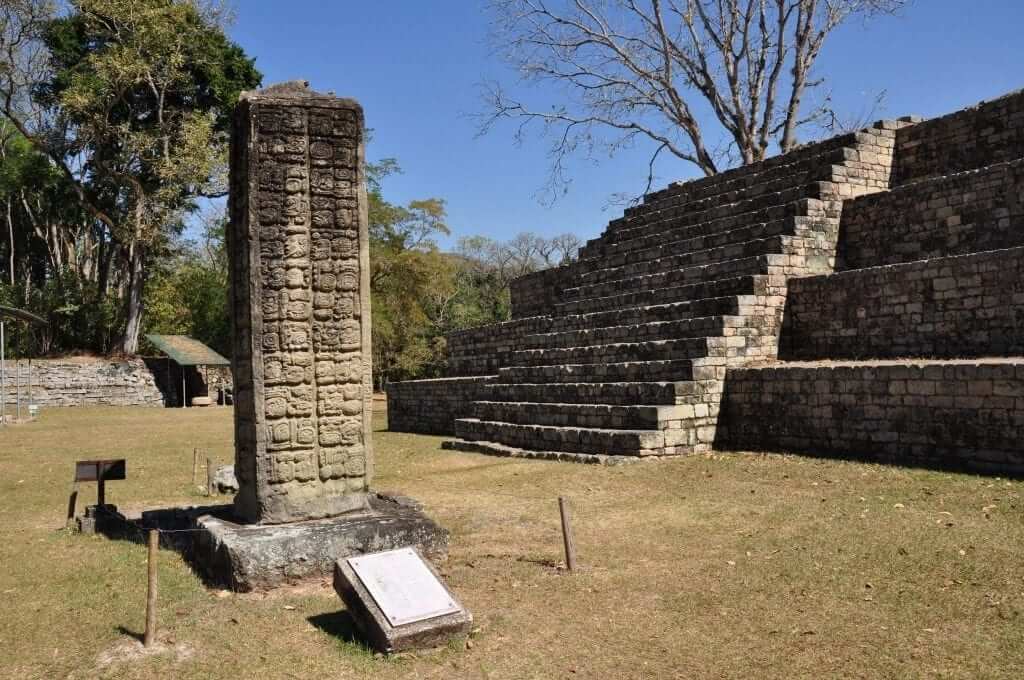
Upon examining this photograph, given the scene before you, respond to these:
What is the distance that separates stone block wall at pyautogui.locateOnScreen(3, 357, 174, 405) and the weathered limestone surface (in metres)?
23.5

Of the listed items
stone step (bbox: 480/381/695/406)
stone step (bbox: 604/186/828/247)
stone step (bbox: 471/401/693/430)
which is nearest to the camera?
stone step (bbox: 471/401/693/430)

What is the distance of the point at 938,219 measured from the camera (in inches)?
517

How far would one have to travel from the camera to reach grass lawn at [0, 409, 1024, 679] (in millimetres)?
4414

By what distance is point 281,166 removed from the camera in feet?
21.2

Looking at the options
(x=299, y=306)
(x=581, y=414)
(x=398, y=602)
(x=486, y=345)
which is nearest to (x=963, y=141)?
(x=581, y=414)

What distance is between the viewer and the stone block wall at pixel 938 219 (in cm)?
1220

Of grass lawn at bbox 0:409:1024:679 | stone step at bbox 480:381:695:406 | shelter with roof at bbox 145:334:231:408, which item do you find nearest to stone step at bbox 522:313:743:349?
stone step at bbox 480:381:695:406

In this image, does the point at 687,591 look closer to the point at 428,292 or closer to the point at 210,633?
the point at 210,633

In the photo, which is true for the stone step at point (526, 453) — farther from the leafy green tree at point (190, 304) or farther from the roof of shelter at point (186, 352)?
the leafy green tree at point (190, 304)

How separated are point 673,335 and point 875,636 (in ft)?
30.4

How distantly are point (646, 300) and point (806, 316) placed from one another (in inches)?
120

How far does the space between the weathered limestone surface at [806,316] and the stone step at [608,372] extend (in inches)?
1.3

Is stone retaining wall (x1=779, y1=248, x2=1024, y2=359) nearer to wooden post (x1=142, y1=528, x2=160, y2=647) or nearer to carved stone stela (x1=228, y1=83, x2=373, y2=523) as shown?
carved stone stela (x1=228, y1=83, x2=373, y2=523)

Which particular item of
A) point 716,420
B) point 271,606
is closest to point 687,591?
point 271,606
